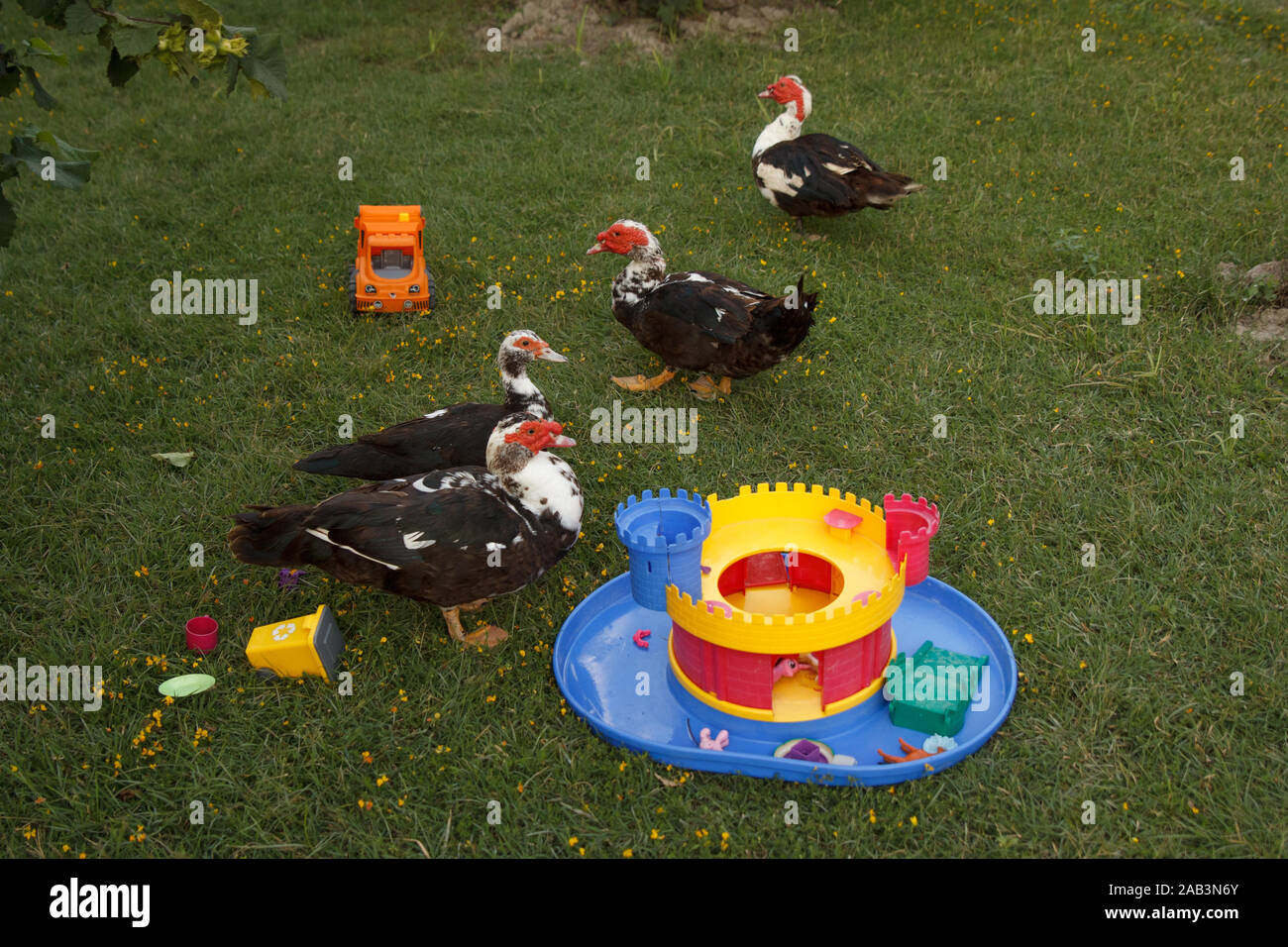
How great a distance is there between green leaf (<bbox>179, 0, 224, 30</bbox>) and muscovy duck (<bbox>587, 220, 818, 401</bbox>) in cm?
303

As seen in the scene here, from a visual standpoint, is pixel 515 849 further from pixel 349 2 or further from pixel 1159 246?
pixel 349 2

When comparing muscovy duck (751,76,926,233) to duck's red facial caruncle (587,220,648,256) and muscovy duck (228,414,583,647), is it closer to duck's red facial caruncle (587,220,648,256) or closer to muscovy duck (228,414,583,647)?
duck's red facial caruncle (587,220,648,256)

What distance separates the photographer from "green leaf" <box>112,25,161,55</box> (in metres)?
3.77

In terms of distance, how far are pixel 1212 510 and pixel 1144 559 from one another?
0.57 metres

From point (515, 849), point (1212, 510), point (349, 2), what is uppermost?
point (349, 2)

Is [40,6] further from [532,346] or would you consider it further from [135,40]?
[532,346]


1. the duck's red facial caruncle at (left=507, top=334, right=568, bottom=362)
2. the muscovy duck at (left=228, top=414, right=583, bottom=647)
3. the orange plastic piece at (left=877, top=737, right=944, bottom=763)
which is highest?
the duck's red facial caruncle at (left=507, top=334, right=568, bottom=362)

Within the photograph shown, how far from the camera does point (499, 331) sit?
7098 mm

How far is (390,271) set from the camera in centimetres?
739

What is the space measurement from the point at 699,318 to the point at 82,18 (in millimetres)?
3389

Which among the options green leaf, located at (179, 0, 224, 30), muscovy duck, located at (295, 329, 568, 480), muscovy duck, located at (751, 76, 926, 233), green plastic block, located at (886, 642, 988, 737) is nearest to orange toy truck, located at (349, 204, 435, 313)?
muscovy duck, located at (295, 329, 568, 480)

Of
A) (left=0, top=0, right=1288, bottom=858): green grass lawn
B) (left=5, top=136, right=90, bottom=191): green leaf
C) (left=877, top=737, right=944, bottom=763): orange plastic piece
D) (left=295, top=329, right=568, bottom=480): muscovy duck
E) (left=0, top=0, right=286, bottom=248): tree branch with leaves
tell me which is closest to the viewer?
(left=0, top=0, right=286, bottom=248): tree branch with leaves

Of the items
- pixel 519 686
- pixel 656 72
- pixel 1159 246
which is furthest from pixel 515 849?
pixel 656 72

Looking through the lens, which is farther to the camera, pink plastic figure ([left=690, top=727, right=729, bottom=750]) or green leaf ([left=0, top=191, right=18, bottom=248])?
green leaf ([left=0, top=191, right=18, bottom=248])
